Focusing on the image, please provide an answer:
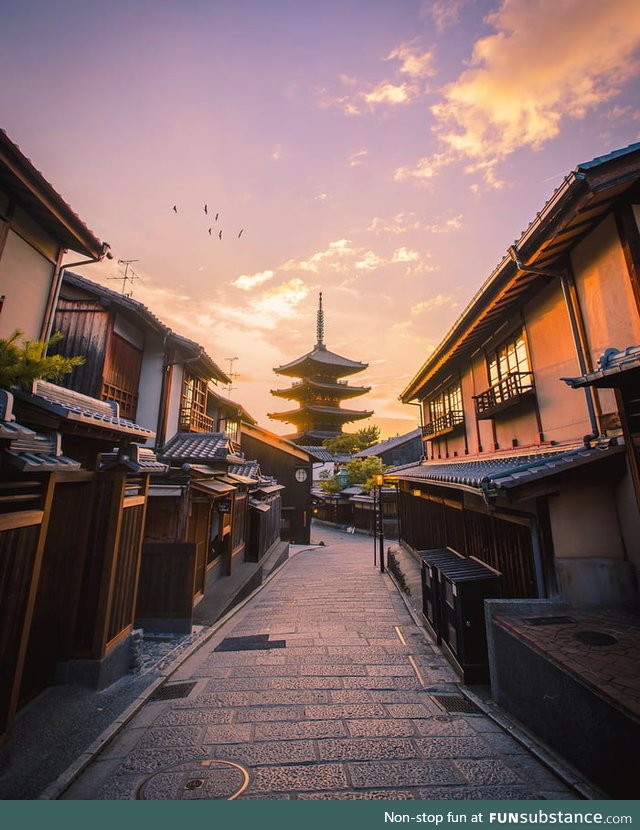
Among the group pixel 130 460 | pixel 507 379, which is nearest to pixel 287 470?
pixel 507 379

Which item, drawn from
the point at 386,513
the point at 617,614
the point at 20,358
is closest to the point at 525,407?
the point at 617,614

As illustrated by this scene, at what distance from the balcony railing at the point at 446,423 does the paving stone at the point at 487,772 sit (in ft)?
33.8

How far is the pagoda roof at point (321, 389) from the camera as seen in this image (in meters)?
47.2

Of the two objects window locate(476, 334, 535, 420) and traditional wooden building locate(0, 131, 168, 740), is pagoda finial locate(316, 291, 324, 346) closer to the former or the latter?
window locate(476, 334, 535, 420)

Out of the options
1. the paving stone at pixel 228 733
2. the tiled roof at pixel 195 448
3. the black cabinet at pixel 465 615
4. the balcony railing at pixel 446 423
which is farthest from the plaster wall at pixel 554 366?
the tiled roof at pixel 195 448

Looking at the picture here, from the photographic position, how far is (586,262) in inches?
250

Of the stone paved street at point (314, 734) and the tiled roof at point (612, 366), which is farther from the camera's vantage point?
the tiled roof at point (612, 366)

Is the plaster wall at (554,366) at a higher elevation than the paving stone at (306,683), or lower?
higher

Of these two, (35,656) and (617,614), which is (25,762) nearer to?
(35,656)

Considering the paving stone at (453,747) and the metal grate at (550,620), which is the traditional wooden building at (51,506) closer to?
the paving stone at (453,747)

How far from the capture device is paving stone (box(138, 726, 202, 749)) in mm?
4152

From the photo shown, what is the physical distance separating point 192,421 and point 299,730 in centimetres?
1354

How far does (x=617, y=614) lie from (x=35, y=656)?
353 inches

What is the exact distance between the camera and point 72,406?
571 centimetres
